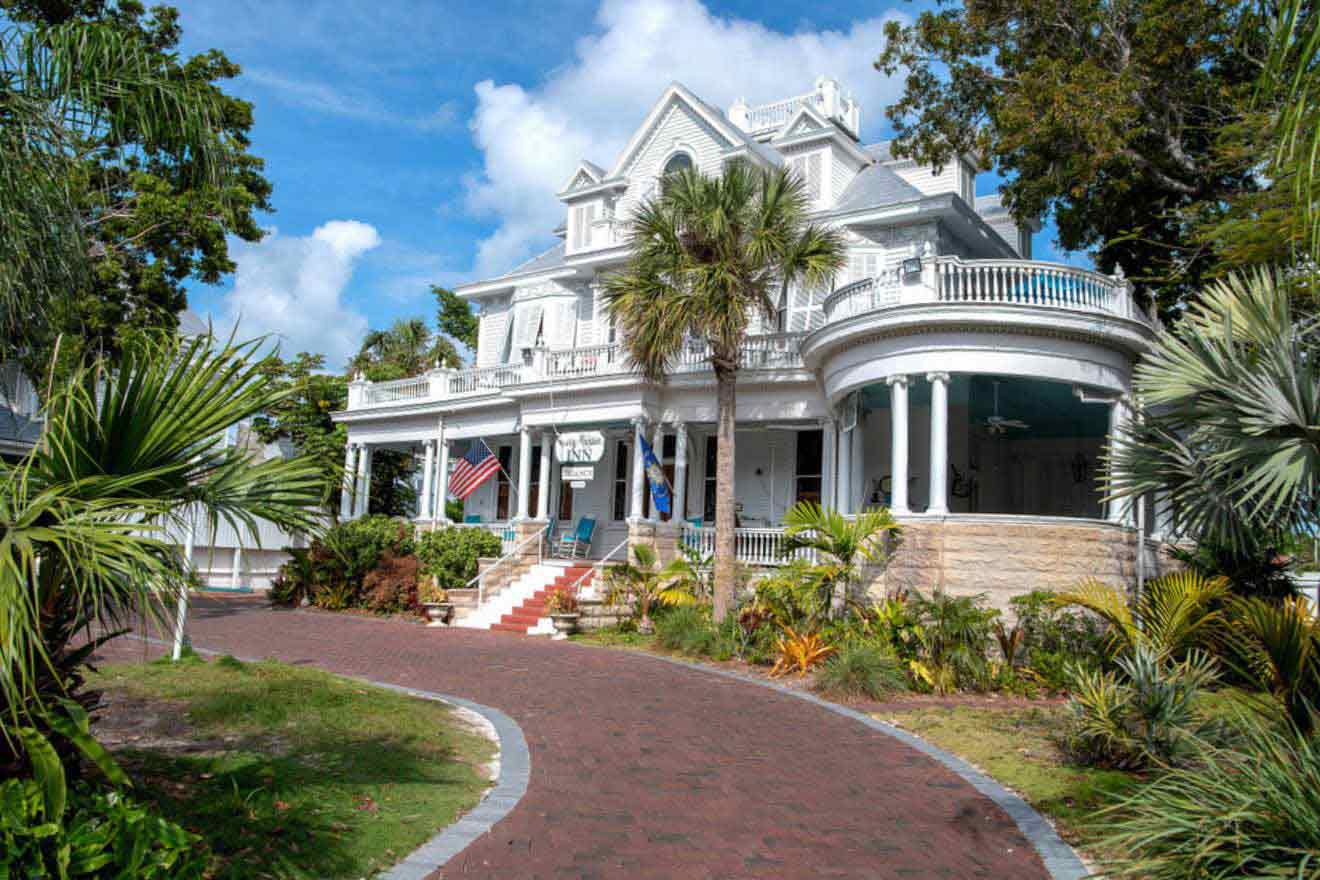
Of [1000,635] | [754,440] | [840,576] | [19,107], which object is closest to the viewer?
[19,107]

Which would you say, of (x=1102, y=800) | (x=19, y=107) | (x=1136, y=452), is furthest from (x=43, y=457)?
(x=1136, y=452)

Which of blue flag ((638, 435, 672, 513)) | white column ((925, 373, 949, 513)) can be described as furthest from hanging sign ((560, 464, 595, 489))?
white column ((925, 373, 949, 513))

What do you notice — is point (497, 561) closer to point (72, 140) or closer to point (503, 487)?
point (503, 487)

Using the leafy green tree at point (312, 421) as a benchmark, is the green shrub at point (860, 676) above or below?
below

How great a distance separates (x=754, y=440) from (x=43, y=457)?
64.7 feet

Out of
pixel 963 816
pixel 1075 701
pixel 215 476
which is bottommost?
pixel 963 816

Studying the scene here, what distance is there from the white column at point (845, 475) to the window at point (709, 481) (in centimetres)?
533

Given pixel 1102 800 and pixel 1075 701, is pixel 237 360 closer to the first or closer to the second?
pixel 1102 800

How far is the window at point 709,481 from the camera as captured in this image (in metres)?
24.0

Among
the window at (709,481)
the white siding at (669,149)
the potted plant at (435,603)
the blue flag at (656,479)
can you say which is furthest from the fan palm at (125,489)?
the white siding at (669,149)

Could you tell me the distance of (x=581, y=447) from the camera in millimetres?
22312

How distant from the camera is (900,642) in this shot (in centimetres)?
1398

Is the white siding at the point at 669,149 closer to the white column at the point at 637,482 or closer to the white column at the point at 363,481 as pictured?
the white column at the point at 637,482

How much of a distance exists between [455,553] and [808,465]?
28.8ft
